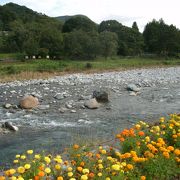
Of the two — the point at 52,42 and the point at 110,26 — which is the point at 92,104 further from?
the point at 110,26

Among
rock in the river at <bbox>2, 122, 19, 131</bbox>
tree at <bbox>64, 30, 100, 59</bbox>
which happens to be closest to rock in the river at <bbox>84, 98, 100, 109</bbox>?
rock in the river at <bbox>2, 122, 19, 131</bbox>

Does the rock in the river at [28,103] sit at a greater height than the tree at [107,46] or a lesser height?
lesser

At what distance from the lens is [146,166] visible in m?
5.41

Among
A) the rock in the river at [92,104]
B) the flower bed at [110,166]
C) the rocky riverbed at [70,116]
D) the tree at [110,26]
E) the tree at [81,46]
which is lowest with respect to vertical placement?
the rocky riverbed at [70,116]

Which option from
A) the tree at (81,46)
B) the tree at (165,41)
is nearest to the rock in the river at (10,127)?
the tree at (81,46)

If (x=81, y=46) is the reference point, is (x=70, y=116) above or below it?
below

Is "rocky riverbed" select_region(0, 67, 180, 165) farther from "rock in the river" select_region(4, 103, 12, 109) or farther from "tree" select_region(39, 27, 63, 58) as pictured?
"tree" select_region(39, 27, 63, 58)

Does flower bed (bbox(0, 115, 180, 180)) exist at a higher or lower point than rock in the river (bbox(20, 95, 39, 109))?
higher

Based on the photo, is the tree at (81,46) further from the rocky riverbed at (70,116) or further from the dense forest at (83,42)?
the rocky riverbed at (70,116)

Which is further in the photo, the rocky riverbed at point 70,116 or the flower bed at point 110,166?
the rocky riverbed at point 70,116

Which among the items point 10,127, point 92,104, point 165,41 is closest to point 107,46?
point 165,41

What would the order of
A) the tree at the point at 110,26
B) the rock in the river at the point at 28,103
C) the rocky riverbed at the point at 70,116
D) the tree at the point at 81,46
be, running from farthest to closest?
the tree at the point at 110,26, the tree at the point at 81,46, the rock in the river at the point at 28,103, the rocky riverbed at the point at 70,116

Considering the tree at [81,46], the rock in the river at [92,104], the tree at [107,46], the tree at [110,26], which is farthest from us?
the tree at [110,26]

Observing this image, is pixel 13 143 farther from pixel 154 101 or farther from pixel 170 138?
pixel 154 101
